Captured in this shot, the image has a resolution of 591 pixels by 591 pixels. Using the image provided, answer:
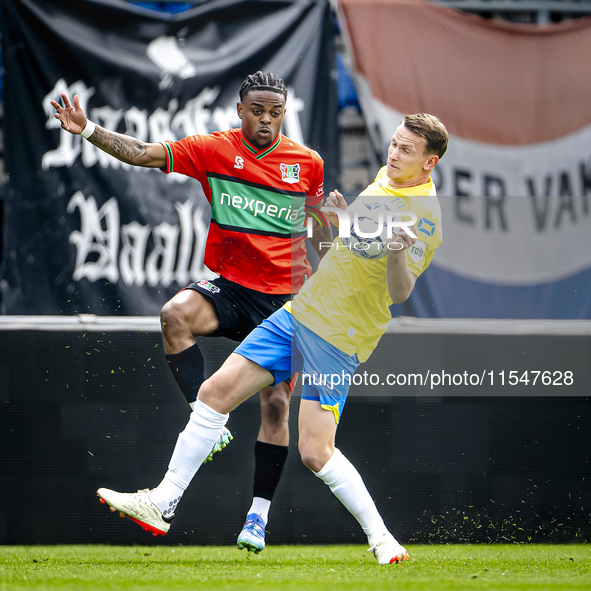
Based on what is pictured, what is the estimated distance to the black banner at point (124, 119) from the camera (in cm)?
381

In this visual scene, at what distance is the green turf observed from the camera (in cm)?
253

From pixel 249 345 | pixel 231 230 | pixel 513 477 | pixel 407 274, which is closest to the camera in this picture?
pixel 407 274

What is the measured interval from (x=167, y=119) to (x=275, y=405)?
1855mm

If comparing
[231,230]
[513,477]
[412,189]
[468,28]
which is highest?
[468,28]

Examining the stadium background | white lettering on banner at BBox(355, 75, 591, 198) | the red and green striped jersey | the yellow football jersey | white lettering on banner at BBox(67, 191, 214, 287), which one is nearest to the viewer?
the yellow football jersey

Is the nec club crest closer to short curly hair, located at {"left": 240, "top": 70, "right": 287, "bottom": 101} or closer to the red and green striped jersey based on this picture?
the red and green striped jersey

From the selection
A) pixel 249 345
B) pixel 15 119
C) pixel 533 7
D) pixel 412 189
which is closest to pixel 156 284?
pixel 15 119

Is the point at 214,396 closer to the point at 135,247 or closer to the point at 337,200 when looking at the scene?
the point at 337,200

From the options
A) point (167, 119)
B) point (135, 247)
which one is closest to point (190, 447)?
point (135, 247)

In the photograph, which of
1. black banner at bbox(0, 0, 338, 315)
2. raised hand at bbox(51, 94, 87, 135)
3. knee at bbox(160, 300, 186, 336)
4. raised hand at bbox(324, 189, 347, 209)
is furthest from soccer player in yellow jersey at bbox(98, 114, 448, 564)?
black banner at bbox(0, 0, 338, 315)

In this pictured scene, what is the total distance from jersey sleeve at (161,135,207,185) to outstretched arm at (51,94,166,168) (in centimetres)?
3

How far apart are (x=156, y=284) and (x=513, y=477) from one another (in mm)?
2089

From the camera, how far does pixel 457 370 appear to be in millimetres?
3510

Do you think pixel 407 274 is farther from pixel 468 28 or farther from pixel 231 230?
pixel 468 28
